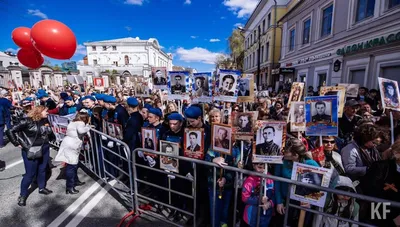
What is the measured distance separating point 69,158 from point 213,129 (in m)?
2.84

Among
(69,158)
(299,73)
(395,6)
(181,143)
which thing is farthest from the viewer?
(299,73)

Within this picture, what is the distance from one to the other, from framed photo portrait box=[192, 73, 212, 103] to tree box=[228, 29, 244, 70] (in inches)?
1564

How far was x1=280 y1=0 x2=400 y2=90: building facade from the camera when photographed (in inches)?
338

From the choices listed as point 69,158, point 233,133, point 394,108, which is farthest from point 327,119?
point 69,158

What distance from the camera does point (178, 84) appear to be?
5.05 meters

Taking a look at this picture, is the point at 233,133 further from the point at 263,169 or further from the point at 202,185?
the point at 202,185

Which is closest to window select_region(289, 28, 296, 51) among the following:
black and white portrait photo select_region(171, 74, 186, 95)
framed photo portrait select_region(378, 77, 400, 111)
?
framed photo portrait select_region(378, 77, 400, 111)

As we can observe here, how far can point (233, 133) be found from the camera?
2.45 meters

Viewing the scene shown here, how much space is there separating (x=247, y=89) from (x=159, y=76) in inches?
113

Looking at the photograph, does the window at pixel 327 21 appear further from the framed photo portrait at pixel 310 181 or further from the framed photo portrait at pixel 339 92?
the framed photo portrait at pixel 310 181

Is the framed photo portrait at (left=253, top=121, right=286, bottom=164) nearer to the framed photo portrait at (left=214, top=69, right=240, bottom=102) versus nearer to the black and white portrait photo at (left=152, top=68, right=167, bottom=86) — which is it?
the framed photo portrait at (left=214, top=69, right=240, bottom=102)

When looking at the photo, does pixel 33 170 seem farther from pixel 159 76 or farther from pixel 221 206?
pixel 159 76

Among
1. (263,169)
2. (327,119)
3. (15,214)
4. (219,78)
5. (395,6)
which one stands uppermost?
(395,6)

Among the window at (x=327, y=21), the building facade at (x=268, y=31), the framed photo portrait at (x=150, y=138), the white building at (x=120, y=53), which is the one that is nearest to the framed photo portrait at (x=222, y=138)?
the framed photo portrait at (x=150, y=138)
